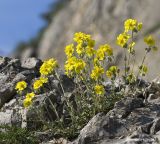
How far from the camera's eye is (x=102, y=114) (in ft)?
28.3

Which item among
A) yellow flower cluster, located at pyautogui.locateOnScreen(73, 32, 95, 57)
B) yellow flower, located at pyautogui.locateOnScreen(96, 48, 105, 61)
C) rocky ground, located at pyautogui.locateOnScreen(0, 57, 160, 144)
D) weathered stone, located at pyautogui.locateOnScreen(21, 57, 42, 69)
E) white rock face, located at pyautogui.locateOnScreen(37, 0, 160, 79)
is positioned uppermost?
white rock face, located at pyautogui.locateOnScreen(37, 0, 160, 79)

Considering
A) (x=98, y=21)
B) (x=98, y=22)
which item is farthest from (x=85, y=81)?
(x=98, y=21)

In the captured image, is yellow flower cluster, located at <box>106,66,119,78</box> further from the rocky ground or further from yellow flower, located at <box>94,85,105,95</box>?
→ yellow flower, located at <box>94,85,105,95</box>

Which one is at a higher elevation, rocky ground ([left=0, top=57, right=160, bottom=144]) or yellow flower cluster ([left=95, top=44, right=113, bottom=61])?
yellow flower cluster ([left=95, top=44, right=113, bottom=61])

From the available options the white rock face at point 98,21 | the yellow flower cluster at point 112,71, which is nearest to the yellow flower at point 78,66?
the yellow flower cluster at point 112,71

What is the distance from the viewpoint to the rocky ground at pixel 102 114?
807cm

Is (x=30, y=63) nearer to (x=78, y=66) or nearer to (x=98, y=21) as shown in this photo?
(x=78, y=66)

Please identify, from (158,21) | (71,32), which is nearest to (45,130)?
(158,21)

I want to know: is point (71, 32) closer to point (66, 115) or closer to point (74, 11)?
point (74, 11)

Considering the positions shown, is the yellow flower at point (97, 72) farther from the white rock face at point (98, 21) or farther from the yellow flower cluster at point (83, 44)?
the white rock face at point (98, 21)

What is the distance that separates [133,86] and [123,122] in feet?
4.28

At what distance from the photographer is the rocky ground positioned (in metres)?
8.07

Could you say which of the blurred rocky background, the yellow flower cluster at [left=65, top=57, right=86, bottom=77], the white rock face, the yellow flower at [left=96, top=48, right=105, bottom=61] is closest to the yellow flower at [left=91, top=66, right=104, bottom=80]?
the yellow flower cluster at [left=65, top=57, right=86, bottom=77]

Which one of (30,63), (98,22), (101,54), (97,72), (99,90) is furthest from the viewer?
(98,22)
